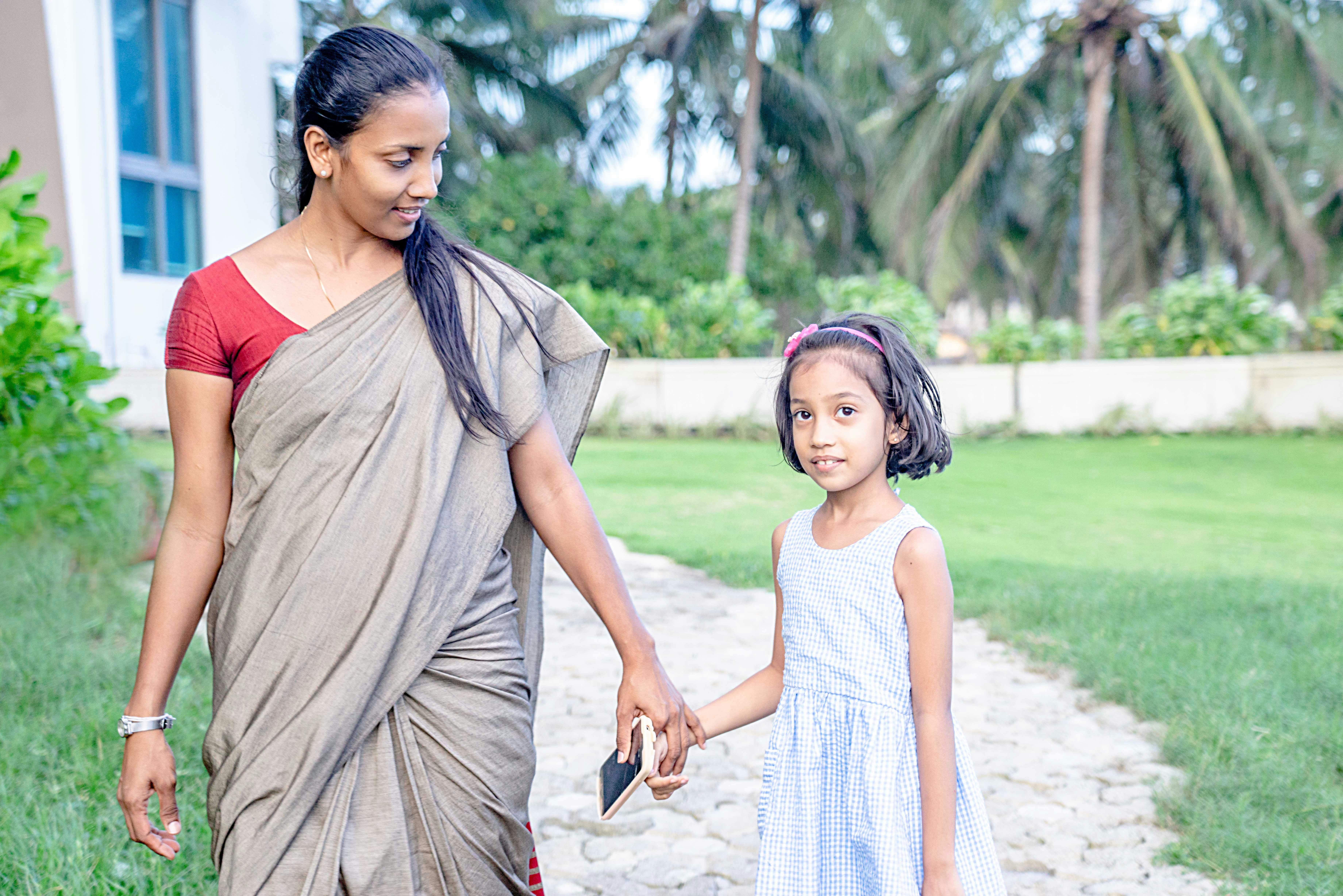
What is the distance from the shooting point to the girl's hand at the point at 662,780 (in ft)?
6.41

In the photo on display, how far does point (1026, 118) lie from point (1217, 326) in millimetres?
5258

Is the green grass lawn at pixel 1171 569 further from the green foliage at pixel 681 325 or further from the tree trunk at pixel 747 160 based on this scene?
the tree trunk at pixel 747 160

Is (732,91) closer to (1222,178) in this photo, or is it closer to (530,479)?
(1222,178)

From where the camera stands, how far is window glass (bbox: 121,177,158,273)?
11.3m

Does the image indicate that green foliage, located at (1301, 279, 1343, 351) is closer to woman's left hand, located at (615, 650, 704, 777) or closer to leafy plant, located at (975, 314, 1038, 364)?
leafy plant, located at (975, 314, 1038, 364)

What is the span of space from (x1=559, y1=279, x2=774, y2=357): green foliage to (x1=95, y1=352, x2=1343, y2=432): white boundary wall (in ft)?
1.14

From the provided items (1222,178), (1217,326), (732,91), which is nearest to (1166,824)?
(1217,326)

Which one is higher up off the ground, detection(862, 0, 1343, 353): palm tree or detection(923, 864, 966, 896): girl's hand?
detection(862, 0, 1343, 353): palm tree

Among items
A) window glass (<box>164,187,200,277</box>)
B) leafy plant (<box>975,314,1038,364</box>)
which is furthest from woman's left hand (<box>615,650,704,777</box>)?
leafy plant (<box>975,314,1038,364</box>)

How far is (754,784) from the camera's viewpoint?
3602 millimetres

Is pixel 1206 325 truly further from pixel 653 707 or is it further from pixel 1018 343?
pixel 653 707

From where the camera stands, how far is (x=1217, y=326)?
44.0ft

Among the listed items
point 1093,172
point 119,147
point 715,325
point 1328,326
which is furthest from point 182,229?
point 1328,326

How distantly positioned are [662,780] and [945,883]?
0.48m
